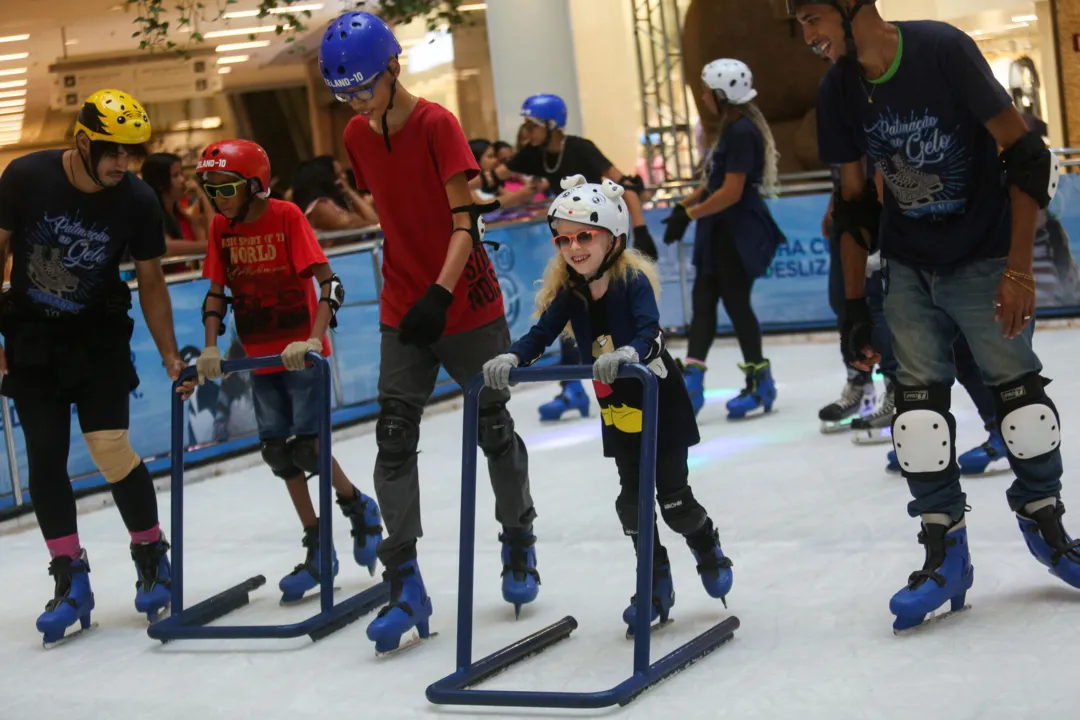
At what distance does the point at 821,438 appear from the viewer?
6137 millimetres

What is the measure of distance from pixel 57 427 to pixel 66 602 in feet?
1.72

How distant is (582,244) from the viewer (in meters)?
3.52

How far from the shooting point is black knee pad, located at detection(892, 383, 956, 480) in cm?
343

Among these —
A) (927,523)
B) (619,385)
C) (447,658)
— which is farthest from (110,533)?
(927,523)

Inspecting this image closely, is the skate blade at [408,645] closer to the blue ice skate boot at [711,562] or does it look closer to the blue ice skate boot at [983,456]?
the blue ice skate boot at [711,562]

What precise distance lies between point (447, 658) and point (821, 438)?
112 inches

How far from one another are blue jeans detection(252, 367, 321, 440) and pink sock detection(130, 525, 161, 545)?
44cm

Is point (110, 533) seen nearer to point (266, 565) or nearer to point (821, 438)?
point (266, 565)

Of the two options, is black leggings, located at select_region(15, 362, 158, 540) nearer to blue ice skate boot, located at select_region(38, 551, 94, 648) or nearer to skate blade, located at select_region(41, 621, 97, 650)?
blue ice skate boot, located at select_region(38, 551, 94, 648)

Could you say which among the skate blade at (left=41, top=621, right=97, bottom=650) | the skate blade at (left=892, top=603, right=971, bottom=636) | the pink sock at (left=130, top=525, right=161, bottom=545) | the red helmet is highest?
the red helmet

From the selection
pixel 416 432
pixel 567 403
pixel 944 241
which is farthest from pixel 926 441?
pixel 567 403

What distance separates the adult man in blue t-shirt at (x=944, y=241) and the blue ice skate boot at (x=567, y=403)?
12.1 ft

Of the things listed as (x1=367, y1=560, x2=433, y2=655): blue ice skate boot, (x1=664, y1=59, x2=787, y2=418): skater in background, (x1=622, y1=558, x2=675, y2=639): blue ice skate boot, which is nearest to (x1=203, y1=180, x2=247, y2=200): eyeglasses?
(x1=367, y1=560, x2=433, y2=655): blue ice skate boot

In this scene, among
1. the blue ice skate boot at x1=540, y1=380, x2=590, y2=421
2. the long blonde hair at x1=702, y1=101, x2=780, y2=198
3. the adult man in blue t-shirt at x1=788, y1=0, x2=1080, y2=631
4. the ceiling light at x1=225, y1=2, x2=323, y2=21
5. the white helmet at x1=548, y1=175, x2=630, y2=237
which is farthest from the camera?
the ceiling light at x1=225, y1=2, x2=323, y2=21
